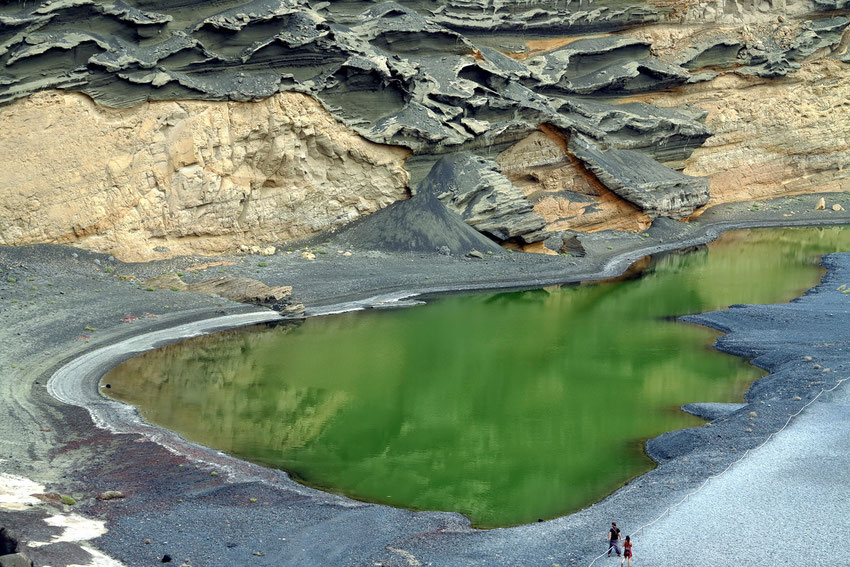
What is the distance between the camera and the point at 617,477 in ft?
63.1

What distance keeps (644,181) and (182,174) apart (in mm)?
26687

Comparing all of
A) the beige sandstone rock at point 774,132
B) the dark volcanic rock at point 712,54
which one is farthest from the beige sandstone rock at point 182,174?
the beige sandstone rock at point 774,132

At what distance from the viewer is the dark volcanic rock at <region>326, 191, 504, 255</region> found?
41.1 metres

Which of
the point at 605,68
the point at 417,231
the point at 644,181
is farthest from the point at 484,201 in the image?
the point at 605,68

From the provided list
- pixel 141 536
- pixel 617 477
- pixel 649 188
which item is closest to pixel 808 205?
pixel 649 188

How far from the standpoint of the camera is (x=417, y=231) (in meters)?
41.5

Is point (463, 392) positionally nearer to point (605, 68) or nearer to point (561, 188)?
point (561, 188)

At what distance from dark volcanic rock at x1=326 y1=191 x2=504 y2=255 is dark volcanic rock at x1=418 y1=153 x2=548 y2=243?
0.58m

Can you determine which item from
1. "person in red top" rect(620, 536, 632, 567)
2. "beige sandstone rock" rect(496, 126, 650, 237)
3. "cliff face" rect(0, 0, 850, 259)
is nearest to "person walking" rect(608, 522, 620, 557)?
"person in red top" rect(620, 536, 632, 567)

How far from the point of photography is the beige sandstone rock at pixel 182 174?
33812 millimetres

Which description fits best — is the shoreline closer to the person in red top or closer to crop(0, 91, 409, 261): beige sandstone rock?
the person in red top

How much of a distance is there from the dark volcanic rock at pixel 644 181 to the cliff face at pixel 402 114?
0.13m

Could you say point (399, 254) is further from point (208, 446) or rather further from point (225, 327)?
point (208, 446)

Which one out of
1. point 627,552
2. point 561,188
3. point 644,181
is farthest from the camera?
point 644,181
